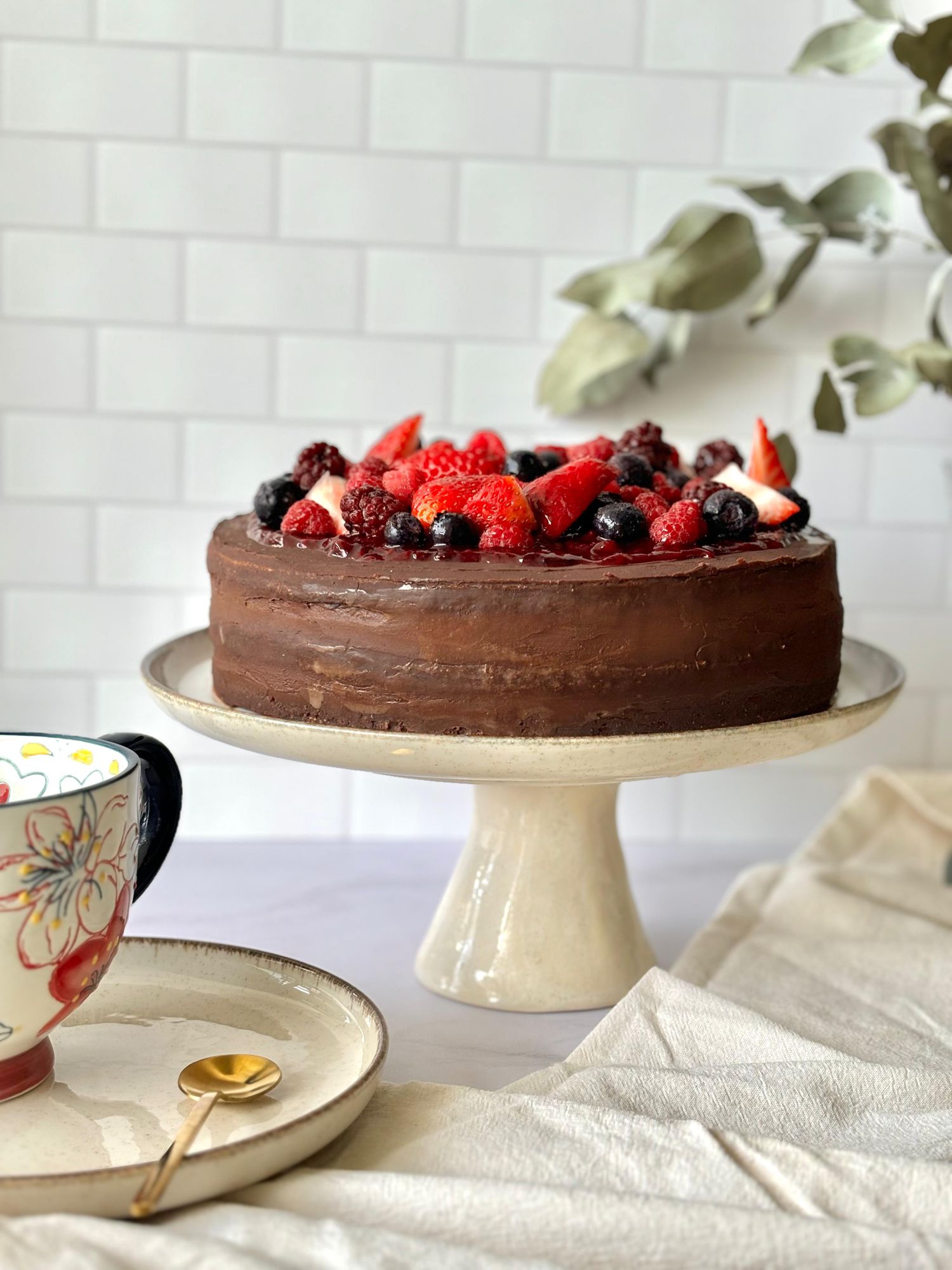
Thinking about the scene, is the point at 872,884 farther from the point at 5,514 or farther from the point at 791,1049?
the point at 5,514

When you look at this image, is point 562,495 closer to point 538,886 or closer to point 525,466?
point 525,466

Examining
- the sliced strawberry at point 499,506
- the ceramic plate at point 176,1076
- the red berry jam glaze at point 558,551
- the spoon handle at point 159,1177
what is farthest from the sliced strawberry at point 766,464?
the spoon handle at point 159,1177

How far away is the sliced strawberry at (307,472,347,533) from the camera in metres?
1.09

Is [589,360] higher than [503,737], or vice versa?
[589,360]

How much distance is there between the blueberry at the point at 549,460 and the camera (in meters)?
1.16

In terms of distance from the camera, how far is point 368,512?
40.5 inches

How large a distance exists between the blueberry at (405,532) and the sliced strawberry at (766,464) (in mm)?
334

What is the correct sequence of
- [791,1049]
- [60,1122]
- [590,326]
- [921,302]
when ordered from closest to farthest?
[60,1122] < [791,1049] < [590,326] < [921,302]

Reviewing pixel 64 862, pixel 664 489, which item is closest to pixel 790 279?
pixel 664 489

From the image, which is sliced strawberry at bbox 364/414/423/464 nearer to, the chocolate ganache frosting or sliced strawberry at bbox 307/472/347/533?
sliced strawberry at bbox 307/472/347/533

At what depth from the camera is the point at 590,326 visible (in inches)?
59.4

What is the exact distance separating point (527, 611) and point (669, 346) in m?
0.68

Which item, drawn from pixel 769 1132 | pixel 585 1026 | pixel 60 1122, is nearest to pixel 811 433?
pixel 585 1026

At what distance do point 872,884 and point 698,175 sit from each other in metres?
0.77
